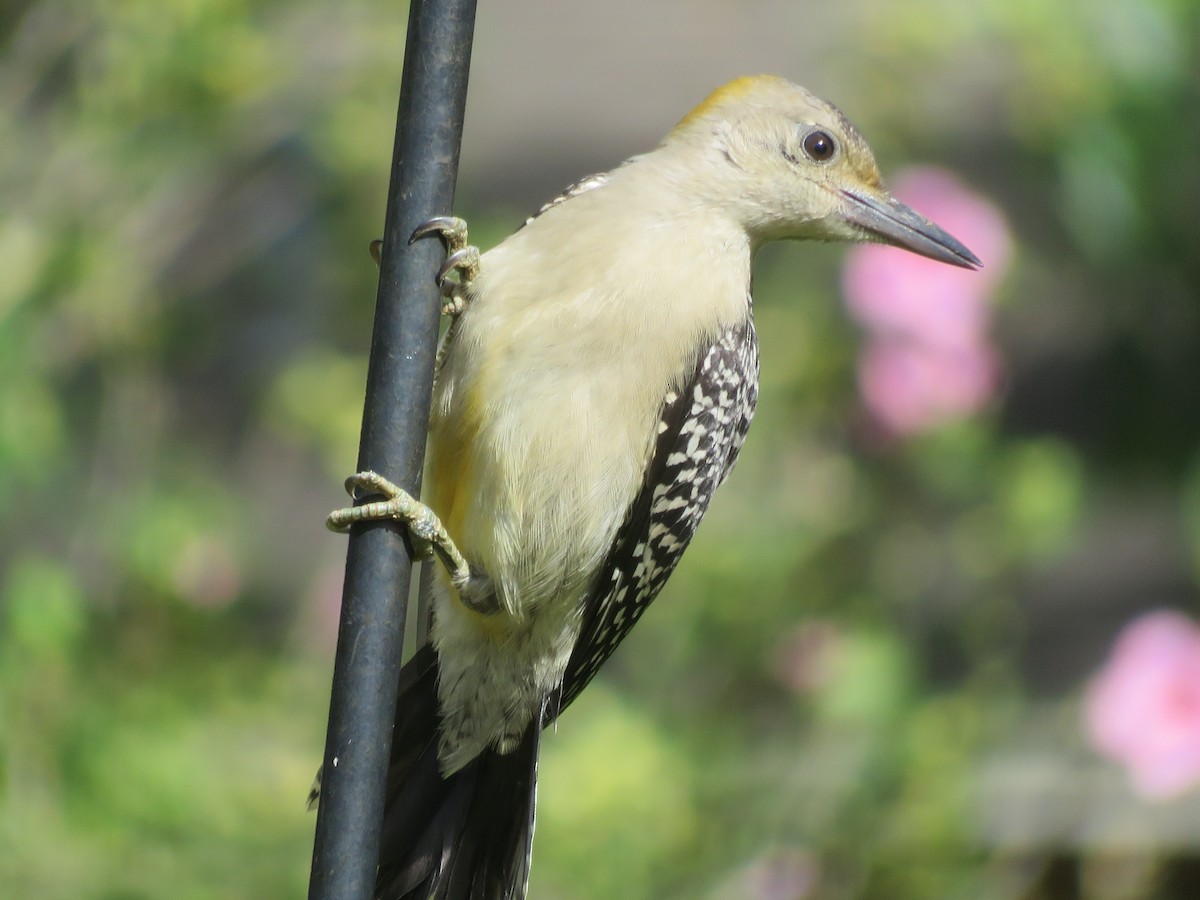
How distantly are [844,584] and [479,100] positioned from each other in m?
4.08

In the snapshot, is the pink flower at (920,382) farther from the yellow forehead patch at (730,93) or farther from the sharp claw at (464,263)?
the sharp claw at (464,263)

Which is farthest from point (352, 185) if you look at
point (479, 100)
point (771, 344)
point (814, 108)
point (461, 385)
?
point (479, 100)

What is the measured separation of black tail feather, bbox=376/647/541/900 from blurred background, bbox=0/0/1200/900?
65cm

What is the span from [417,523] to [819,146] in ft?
4.78

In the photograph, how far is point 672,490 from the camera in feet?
11.1

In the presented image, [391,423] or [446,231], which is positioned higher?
[446,231]

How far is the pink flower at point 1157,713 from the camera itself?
14.9ft

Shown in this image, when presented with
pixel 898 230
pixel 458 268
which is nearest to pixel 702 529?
pixel 898 230

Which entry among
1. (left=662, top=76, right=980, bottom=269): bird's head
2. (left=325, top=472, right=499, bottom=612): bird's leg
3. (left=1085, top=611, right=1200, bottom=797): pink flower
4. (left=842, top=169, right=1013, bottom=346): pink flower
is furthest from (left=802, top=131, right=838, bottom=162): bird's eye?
(left=1085, top=611, right=1200, bottom=797): pink flower

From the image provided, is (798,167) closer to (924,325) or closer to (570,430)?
(570,430)

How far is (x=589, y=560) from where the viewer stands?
334 centimetres

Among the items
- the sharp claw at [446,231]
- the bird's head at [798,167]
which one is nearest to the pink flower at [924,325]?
the bird's head at [798,167]

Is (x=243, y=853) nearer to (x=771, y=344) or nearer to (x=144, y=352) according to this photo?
(x=144, y=352)

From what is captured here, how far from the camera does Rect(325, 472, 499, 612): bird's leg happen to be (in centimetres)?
258
